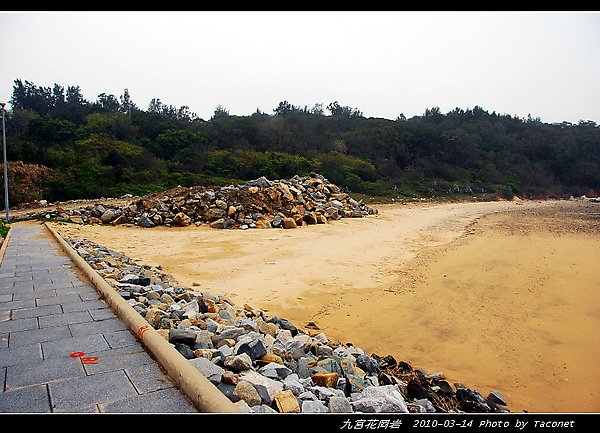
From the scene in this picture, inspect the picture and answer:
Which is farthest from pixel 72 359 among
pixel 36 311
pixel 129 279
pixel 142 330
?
pixel 129 279

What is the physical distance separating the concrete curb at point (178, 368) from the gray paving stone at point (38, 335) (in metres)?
0.52

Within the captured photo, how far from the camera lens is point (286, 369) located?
3.19 metres

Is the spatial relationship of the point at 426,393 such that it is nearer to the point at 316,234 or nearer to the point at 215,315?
the point at 215,315

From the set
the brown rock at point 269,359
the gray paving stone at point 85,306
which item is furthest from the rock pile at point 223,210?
the brown rock at point 269,359

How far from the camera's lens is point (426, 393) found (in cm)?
345

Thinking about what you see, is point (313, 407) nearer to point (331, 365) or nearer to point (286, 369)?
point (286, 369)

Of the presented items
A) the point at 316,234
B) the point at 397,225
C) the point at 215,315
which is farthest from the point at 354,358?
the point at 397,225

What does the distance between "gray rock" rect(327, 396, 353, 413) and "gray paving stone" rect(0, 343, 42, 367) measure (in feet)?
7.49

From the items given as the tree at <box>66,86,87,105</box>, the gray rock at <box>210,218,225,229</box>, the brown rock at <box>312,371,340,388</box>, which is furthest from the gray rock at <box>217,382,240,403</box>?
the tree at <box>66,86,87,105</box>

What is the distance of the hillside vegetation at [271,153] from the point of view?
81.3 ft

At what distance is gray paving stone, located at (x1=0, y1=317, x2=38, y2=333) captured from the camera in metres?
3.66

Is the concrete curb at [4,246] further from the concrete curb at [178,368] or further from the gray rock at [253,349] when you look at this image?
the gray rock at [253,349]

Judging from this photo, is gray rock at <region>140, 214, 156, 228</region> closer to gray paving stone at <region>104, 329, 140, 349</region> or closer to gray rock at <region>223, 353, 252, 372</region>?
gray paving stone at <region>104, 329, 140, 349</region>

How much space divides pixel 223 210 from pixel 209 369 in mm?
12834
